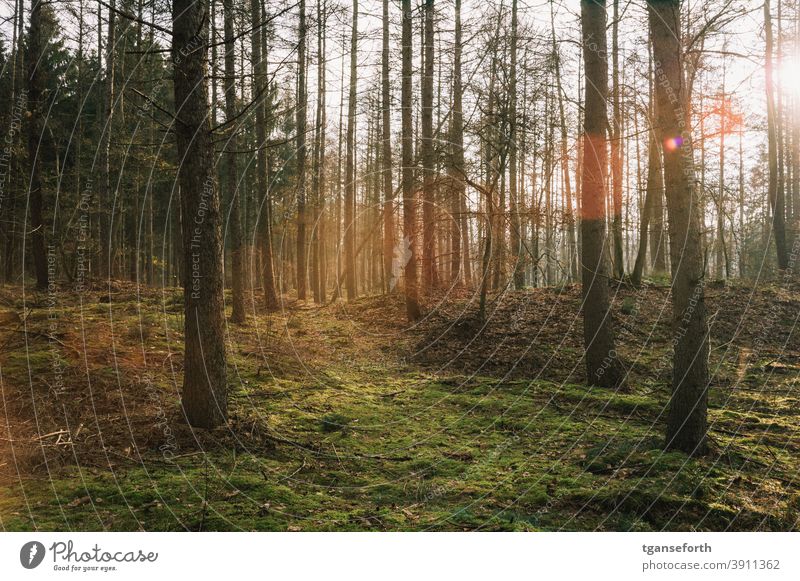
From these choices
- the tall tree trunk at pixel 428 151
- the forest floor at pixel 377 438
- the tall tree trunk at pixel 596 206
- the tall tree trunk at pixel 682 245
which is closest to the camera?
the forest floor at pixel 377 438

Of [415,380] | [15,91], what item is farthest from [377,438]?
[15,91]

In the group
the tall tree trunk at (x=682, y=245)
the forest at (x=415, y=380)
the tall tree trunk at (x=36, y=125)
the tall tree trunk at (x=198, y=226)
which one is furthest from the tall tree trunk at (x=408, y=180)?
the tall tree trunk at (x=36, y=125)

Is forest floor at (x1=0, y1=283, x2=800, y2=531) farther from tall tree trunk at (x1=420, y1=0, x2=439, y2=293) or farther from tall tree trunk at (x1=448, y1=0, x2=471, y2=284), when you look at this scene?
tall tree trunk at (x1=448, y1=0, x2=471, y2=284)

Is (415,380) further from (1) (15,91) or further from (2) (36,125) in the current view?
(1) (15,91)

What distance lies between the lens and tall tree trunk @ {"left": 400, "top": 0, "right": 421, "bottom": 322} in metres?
14.6

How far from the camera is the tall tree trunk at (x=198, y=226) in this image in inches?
239

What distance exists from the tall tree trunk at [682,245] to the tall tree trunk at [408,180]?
28.8ft

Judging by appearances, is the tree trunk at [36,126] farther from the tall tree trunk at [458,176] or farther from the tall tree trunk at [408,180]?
the tall tree trunk at [458,176]

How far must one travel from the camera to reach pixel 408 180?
14656mm

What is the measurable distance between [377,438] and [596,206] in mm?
6133

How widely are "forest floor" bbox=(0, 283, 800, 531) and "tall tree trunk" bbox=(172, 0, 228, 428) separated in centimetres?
52
